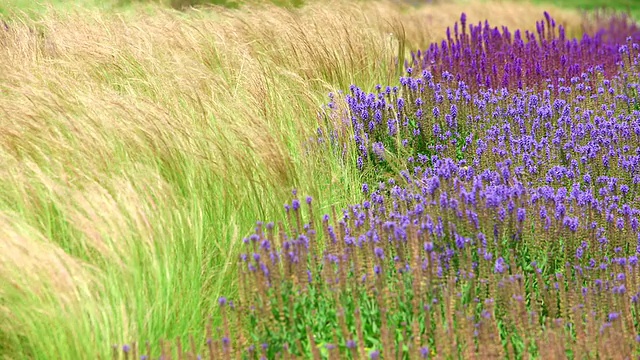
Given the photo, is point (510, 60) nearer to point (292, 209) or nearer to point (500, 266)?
point (292, 209)

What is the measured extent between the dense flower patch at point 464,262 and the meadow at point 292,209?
0.5 inches

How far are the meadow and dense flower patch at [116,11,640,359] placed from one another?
13 mm

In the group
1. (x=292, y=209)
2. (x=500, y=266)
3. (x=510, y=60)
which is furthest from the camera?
(x=510, y=60)

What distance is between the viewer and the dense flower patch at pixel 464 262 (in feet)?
9.64

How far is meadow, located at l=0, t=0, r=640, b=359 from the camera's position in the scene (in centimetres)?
302

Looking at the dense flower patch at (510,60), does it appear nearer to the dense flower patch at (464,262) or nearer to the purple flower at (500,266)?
the dense flower patch at (464,262)

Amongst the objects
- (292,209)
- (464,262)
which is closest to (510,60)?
(292,209)

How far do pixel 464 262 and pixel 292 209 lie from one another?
2.88 feet

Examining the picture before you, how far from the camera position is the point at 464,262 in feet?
10.7

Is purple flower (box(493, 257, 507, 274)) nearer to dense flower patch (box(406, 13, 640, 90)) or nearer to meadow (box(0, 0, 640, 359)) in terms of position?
meadow (box(0, 0, 640, 359))

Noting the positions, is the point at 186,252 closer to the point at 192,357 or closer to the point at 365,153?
the point at 192,357

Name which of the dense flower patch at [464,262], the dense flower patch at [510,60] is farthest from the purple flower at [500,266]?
the dense flower patch at [510,60]

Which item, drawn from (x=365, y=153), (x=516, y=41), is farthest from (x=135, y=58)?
(x=516, y=41)

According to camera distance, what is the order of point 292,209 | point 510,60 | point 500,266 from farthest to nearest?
point 510,60 → point 292,209 → point 500,266
